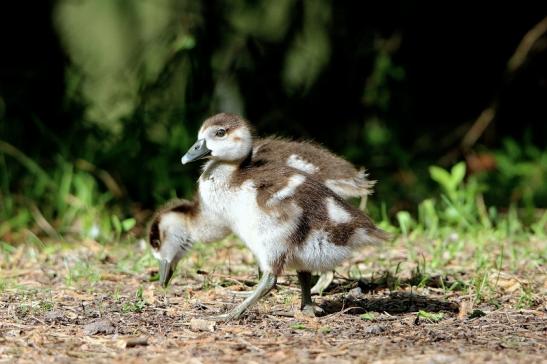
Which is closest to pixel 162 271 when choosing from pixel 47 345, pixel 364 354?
pixel 47 345

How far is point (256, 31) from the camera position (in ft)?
32.6

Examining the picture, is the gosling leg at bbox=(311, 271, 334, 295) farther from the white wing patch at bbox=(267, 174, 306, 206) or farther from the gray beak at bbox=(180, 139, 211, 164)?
the gray beak at bbox=(180, 139, 211, 164)

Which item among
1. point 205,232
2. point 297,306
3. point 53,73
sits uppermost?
point 53,73

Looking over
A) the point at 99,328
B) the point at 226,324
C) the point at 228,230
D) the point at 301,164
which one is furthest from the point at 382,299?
the point at 99,328

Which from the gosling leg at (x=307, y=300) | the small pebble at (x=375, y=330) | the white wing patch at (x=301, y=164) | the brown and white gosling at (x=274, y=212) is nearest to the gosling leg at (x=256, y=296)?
the brown and white gosling at (x=274, y=212)

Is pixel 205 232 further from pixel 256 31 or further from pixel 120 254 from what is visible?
pixel 256 31

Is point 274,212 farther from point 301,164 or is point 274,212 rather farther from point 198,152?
point 301,164

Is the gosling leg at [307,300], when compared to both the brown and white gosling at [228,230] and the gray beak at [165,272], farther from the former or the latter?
the gray beak at [165,272]

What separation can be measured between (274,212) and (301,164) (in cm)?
85

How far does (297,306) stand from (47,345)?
60.2 inches

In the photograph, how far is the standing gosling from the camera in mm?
5055

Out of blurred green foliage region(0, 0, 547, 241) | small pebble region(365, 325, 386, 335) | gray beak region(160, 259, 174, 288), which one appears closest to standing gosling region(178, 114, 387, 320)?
small pebble region(365, 325, 386, 335)

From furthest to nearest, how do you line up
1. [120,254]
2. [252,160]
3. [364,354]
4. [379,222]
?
[379,222] < [120,254] < [252,160] < [364,354]

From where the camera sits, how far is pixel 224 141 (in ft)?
17.5
